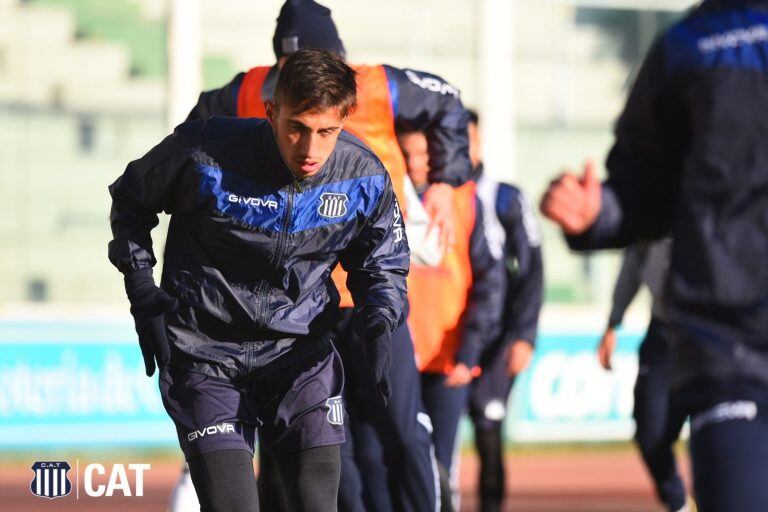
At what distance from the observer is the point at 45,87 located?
1427 cm

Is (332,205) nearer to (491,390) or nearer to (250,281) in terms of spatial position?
(250,281)

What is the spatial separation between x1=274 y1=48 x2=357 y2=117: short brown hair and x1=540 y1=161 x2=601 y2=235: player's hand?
1.12 meters

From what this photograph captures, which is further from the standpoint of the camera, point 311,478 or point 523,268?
point 523,268

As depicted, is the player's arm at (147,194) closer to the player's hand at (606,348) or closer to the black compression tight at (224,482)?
the black compression tight at (224,482)

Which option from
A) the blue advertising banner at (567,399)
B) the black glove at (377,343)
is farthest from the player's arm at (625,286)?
the blue advertising banner at (567,399)

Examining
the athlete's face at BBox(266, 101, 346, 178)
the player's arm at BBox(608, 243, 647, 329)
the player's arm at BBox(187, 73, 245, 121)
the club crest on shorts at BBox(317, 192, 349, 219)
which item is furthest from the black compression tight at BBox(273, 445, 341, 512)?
the player's arm at BBox(608, 243, 647, 329)

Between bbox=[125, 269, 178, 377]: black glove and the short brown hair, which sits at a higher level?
the short brown hair

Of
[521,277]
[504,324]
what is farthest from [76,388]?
[521,277]

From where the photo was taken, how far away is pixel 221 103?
5.97 m

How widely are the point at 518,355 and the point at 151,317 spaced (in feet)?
12.7

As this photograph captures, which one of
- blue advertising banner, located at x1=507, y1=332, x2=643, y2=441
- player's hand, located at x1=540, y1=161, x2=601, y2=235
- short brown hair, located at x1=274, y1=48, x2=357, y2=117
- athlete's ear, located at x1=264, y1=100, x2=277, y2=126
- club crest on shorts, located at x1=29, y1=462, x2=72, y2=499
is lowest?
blue advertising banner, located at x1=507, y1=332, x2=643, y2=441

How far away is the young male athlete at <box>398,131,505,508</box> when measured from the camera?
287 inches

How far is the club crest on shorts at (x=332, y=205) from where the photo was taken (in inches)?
190

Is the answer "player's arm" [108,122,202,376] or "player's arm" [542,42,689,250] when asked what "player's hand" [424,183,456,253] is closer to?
"player's arm" [108,122,202,376]
